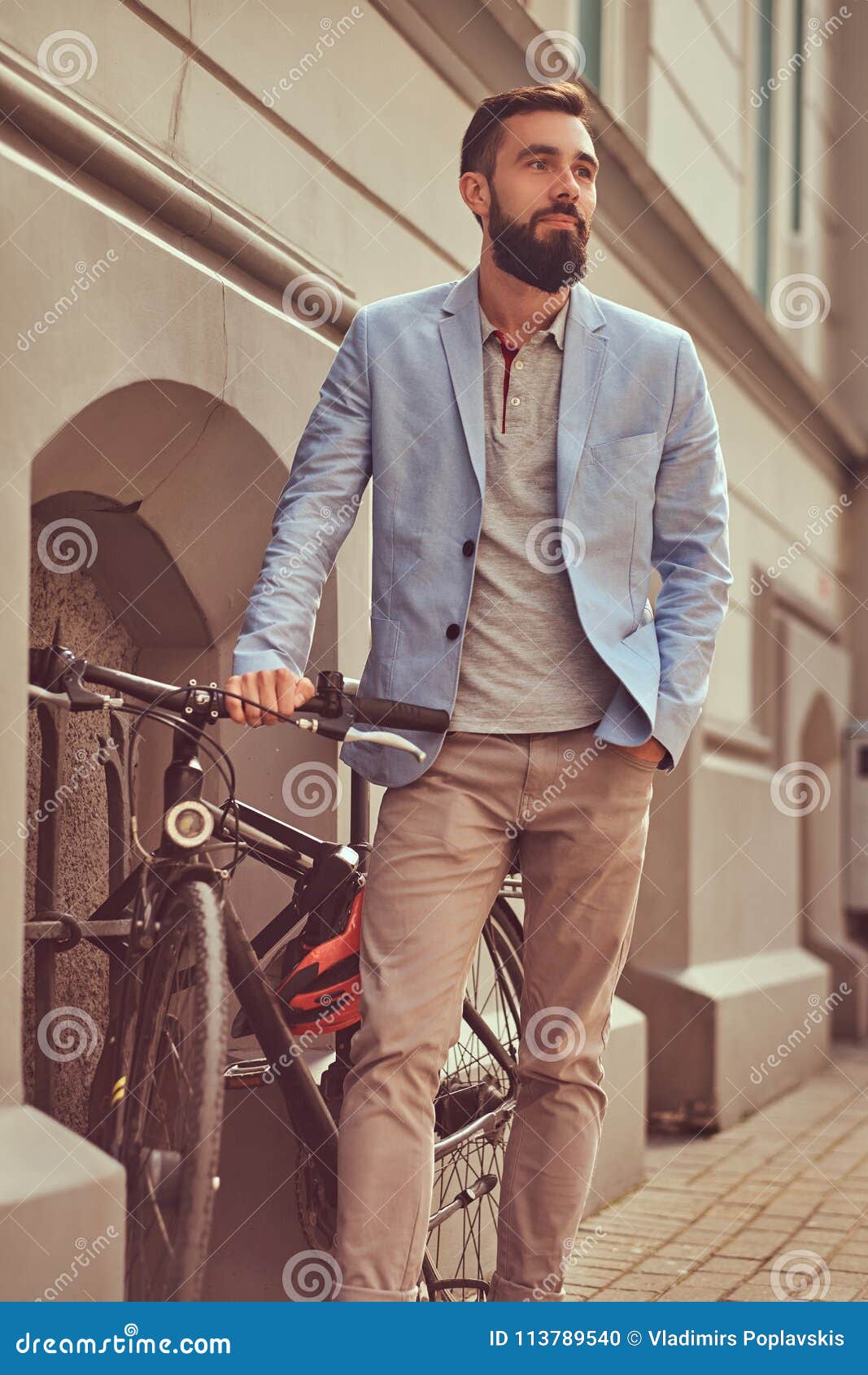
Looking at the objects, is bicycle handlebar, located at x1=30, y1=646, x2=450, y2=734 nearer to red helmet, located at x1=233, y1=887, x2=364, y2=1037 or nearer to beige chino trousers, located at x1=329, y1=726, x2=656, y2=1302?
beige chino trousers, located at x1=329, y1=726, x2=656, y2=1302

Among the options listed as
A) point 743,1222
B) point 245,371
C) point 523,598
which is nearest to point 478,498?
point 523,598

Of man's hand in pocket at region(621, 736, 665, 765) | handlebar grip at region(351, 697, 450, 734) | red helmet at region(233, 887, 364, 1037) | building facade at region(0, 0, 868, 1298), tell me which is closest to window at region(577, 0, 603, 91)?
building facade at region(0, 0, 868, 1298)

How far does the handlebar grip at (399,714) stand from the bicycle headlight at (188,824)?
0.37m

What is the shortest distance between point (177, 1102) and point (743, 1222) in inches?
137

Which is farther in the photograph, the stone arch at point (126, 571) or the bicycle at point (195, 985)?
the stone arch at point (126, 571)

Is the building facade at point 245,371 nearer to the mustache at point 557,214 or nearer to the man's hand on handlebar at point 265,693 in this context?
the man's hand on handlebar at point 265,693

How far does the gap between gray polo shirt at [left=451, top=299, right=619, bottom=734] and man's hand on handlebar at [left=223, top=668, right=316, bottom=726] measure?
1.39 ft

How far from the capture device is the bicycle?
2.41 metres

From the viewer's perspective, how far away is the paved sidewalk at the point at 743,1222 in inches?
181

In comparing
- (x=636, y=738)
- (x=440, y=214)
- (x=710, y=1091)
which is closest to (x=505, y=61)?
(x=440, y=214)

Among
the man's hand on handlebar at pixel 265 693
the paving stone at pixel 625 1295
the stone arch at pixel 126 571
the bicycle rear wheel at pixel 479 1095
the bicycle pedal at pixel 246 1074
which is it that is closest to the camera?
the man's hand on handlebar at pixel 265 693

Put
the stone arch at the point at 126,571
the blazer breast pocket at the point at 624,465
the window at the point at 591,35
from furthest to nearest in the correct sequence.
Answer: the window at the point at 591,35 → the stone arch at the point at 126,571 → the blazer breast pocket at the point at 624,465

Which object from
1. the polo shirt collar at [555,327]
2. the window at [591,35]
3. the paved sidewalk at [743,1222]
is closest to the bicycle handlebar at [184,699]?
the polo shirt collar at [555,327]

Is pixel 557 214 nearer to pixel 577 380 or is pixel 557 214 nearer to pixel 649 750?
pixel 577 380
